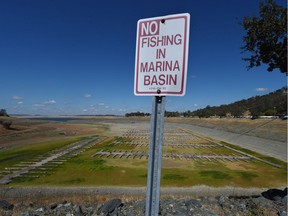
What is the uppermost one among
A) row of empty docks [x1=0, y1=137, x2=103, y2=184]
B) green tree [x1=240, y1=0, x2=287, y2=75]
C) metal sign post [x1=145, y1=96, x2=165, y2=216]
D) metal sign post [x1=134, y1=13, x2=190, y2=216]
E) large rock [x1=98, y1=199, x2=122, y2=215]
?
green tree [x1=240, y1=0, x2=287, y2=75]

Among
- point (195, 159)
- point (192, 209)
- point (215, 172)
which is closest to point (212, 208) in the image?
point (192, 209)

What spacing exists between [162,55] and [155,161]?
3.31ft

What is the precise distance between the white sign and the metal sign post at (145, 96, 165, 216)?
0.54ft

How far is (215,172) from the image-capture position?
28.3 metres

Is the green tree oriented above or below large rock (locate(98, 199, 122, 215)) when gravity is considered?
above

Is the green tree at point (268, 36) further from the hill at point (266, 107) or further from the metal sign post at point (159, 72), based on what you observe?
the hill at point (266, 107)

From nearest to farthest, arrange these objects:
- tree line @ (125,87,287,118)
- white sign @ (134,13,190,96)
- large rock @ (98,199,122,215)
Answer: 1. white sign @ (134,13,190,96)
2. large rock @ (98,199,122,215)
3. tree line @ (125,87,287,118)

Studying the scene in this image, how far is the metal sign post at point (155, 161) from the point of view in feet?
6.78

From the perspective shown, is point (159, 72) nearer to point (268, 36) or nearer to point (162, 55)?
point (162, 55)

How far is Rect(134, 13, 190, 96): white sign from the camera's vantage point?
204 cm

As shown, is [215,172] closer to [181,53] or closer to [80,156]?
[80,156]

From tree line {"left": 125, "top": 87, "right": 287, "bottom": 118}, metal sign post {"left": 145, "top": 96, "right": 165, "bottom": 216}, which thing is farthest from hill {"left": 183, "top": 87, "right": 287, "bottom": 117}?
metal sign post {"left": 145, "top": 96, "right": 165, "bottom": 216}

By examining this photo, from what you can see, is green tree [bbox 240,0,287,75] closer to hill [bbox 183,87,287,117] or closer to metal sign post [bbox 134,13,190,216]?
metal sign post [bbox 134,13,190,216]

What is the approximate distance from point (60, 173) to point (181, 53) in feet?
91.8
